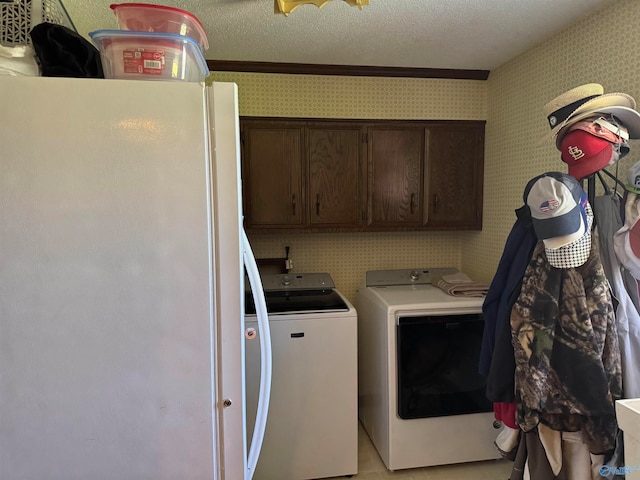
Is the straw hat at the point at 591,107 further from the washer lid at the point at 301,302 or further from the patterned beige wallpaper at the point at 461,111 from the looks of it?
the washer lid at the point at 301,302

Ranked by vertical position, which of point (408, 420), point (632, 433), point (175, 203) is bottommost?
point (408, 420)

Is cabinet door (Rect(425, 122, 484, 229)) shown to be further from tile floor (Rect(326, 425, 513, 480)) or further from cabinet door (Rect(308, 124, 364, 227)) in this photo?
tile floor (Rect(326, 425, 513, 480))

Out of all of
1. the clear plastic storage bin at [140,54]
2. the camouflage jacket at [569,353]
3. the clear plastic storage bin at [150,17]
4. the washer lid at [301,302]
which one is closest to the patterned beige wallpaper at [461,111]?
the washer lid at [301,302]

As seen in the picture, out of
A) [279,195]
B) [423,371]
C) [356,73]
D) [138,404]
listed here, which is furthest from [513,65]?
[138,404]

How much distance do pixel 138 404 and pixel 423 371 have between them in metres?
1.50

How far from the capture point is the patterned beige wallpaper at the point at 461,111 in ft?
6.59

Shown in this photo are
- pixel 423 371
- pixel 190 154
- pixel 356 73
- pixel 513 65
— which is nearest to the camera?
pixel 190 154

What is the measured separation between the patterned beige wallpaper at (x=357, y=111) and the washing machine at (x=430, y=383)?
0.62m

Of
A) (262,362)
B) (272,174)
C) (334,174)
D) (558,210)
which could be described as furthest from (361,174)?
(262,362)

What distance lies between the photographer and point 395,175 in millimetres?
2627

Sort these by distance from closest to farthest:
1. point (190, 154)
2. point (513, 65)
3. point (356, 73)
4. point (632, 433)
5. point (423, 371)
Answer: point (632, 433), point (190, 154), point (423, 371), point (513, 65), point (356, 73)

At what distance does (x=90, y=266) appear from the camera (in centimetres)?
108

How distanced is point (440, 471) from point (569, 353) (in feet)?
4.09

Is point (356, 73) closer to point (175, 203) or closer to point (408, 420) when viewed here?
point (175, 203)
